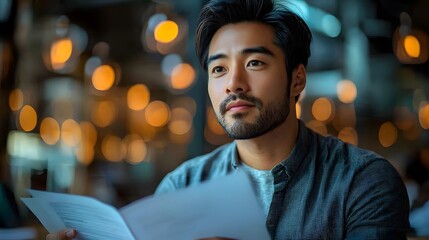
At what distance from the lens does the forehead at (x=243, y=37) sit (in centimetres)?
147

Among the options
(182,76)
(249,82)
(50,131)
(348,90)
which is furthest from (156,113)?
(249,82)

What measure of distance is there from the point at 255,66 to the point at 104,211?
56 centimetres

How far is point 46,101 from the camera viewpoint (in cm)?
1068

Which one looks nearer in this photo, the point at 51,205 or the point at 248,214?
the point at 248,214

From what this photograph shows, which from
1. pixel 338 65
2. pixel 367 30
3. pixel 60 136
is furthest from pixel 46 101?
pixel 367 30

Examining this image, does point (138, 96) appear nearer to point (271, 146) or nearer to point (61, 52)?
point (61, 52)

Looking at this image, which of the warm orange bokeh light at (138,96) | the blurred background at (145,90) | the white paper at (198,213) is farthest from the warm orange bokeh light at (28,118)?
the white paper at (198,213)

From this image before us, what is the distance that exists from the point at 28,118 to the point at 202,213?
899 centimetres

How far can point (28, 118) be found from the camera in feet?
31.3

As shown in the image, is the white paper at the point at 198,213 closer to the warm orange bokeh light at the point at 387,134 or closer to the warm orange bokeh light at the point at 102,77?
the warm orange bokeh light at the point at 102,77

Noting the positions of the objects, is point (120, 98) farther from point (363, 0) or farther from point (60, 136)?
point (363, 0)

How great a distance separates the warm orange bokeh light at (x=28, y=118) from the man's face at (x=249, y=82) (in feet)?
27.6

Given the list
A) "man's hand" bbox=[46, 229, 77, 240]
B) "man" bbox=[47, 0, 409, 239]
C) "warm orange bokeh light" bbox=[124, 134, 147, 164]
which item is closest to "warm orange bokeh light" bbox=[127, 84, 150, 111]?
"warm orange bokeh light" bbox=[124, 134, 147, 164]

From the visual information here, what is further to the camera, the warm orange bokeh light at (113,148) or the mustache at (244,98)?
the warm orange bokeh light at (113,148)
